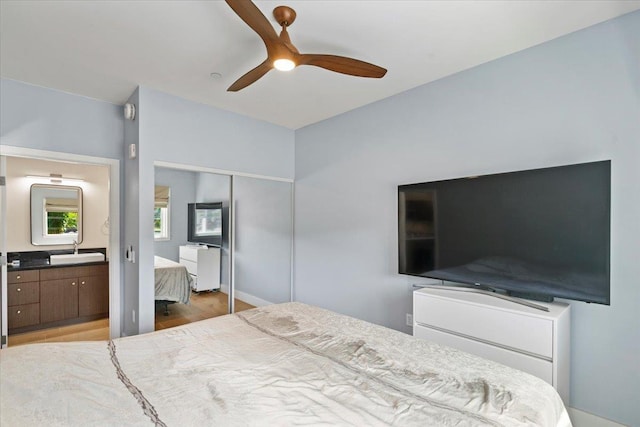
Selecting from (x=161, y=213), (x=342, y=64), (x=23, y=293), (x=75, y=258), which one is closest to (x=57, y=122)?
(x=161, y=213)

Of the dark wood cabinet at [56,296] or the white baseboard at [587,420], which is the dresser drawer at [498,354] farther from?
the dark wood cabinet at [56,296]

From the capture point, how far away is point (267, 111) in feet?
11.8

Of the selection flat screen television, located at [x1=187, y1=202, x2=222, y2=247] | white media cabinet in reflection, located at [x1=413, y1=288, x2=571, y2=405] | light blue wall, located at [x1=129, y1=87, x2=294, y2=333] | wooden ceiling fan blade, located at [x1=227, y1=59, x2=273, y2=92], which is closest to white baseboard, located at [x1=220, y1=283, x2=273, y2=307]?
flat screen television, located at [x1=187, y1=202, x2=222, y2=247]

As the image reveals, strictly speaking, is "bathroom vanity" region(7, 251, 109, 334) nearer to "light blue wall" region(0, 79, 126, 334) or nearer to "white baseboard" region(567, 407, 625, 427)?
"light blue wall" region(0, 79, 126, 334)

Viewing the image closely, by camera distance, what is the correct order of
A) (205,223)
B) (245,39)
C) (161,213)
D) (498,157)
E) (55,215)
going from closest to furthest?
1. (245,39)
2. (498,157)
3. (161,213)
4. (205,223)
5. (55,215)

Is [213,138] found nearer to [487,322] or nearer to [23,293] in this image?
[23,293]

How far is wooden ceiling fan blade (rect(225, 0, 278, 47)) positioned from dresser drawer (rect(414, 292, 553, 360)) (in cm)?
207

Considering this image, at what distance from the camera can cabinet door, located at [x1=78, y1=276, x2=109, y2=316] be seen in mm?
3936

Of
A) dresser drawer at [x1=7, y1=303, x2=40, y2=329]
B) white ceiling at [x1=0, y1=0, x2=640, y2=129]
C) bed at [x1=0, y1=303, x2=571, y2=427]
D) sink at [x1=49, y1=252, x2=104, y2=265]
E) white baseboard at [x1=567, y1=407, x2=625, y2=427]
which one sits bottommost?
white baseboard at [x1=567, y1=407, x2=625, y2=427]

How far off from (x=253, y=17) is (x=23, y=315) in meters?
4.28

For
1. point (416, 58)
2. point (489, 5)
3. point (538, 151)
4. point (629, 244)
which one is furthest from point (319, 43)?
point (629, 244)

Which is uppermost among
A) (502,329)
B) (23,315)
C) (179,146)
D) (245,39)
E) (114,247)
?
(245,39)

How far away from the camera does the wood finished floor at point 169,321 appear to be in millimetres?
3271

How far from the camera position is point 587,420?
6.59 ft
